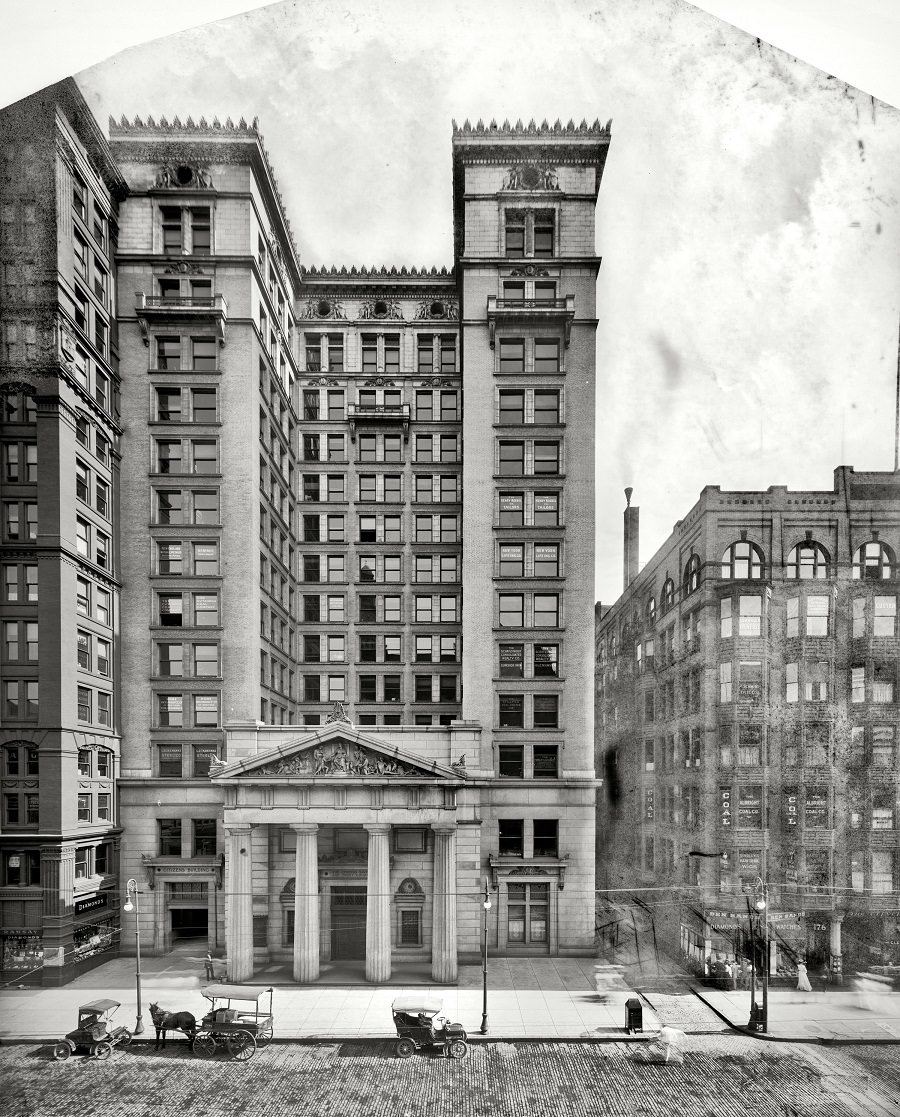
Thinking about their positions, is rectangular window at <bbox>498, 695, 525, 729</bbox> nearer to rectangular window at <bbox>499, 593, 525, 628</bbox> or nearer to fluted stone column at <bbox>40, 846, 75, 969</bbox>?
rectangular window at <bbox>499, 593, 525, 628</bbox>

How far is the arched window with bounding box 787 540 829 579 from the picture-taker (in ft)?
41.4

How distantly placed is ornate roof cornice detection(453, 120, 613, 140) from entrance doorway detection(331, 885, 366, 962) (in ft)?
50.6

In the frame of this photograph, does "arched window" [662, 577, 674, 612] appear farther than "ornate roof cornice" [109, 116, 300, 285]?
Yes

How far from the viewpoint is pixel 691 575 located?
13.1 metres

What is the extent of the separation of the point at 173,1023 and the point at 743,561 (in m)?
12.6

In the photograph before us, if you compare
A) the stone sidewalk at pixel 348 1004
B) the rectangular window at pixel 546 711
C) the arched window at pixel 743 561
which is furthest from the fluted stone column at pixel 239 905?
the arched window at pixel 743 561

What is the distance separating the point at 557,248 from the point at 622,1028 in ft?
50.9

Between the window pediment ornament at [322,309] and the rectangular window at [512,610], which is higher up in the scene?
the window pediment ornament at [322,309]

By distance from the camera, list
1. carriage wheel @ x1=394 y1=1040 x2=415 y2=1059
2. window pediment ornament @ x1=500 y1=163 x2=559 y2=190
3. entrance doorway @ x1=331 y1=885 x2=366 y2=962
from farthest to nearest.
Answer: entrance doorway @ x1=331 y1=885 x2=366 y2=962 < window pediment ornament @ x1=500 y1=163 x2=559 y2=190 < carriage wheel @ x1=394 y1=1040 x2=415 y2=1059

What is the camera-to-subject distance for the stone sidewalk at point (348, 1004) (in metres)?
12.7

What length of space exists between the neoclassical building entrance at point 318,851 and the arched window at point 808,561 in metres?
8.13

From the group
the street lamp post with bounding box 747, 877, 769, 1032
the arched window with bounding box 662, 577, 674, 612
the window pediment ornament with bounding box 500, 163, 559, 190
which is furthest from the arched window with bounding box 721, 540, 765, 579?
the window pediment ornament with bounding box 500, 163, 559, 190

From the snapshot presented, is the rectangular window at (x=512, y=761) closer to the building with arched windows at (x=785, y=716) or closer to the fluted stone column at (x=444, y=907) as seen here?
the fluted stone column at (x=444, y=907)

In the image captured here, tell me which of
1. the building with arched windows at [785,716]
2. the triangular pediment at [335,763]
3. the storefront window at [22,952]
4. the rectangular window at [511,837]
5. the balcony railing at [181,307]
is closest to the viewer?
the building with arched windows at [785,716]
